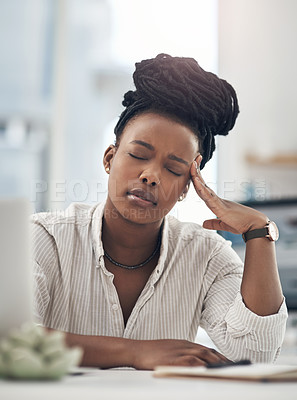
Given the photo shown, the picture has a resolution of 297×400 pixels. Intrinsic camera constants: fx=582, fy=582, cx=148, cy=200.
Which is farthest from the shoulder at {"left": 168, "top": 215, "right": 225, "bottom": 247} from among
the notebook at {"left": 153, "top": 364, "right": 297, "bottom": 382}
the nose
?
the notebook at {"left": 153, "top": 364, "right": 297, "bottom": 382}

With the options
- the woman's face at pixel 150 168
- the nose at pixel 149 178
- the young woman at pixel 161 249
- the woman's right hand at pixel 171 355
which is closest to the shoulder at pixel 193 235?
the young woman at pixel 161 249

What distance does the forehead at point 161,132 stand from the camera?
141 cm

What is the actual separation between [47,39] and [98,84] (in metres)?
0.43

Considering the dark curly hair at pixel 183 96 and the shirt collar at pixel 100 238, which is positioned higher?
the dark curly hair at pixel 183 96

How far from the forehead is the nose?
0.24ft

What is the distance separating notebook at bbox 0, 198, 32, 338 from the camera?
77cm

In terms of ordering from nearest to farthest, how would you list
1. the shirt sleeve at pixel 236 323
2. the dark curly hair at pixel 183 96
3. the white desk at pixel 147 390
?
the white desk at pixel 147 390
the shirt sleeve at pixel 236 323
the dark curly hair at pixel 183 96

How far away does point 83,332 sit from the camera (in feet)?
4.81

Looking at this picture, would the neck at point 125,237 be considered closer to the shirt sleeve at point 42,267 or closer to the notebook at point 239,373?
the shirt sleeve at point 42,267

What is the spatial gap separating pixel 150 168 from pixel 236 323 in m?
0.41

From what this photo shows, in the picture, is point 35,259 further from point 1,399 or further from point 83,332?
point 1,399

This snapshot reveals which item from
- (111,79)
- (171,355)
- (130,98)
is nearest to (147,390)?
(171,355)

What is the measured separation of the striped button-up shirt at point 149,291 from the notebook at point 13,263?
0.56 metres

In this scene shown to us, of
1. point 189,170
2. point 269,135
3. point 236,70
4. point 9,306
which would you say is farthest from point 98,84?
point 9,306
